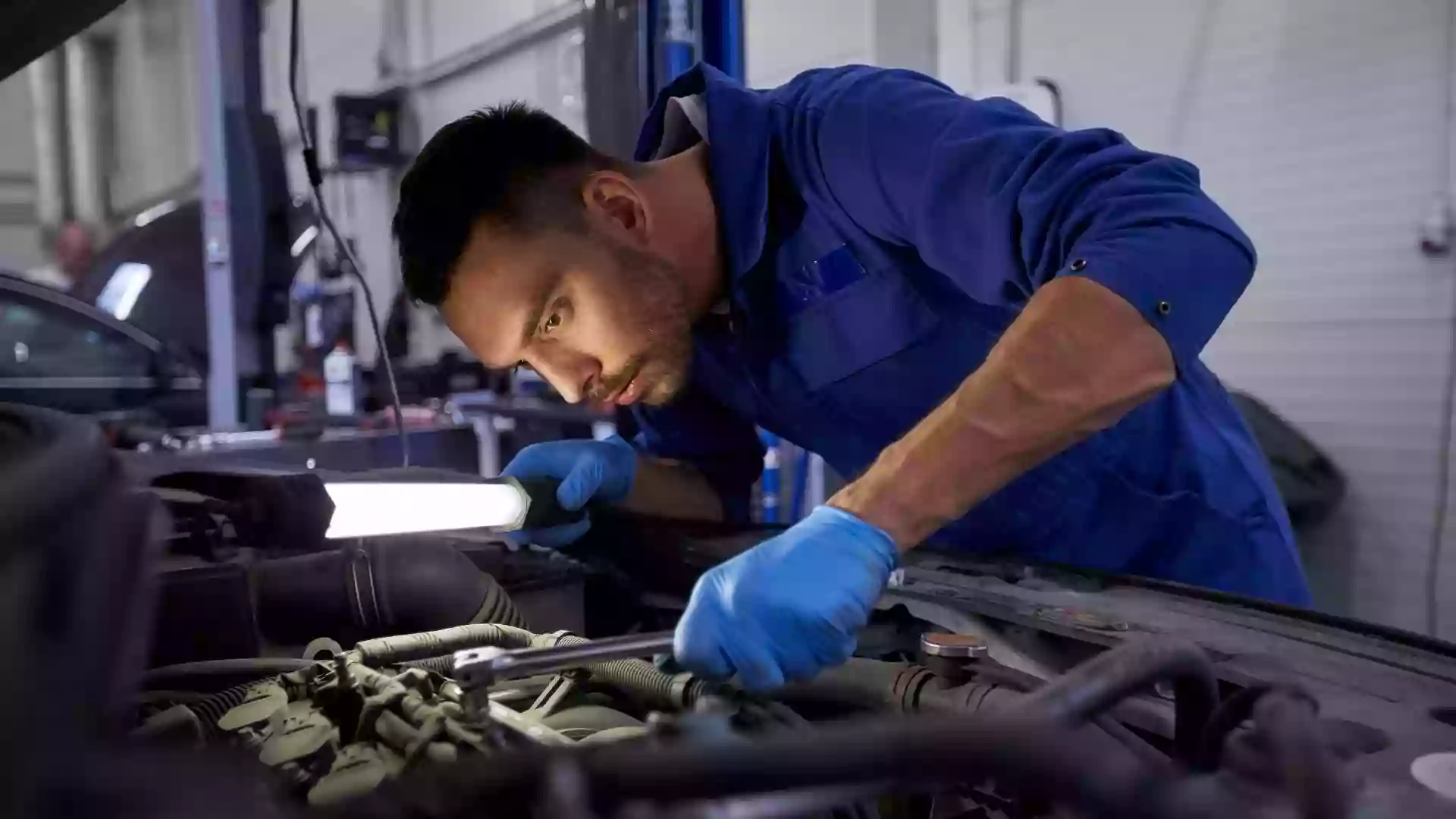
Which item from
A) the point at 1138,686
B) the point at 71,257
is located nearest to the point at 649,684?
the point at 1138,686

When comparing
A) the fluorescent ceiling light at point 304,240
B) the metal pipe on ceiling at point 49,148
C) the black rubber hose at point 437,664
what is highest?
the metal pipe on ceiling at point 49,148

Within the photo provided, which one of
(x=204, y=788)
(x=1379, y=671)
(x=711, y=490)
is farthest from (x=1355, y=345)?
(x=204, y=788)

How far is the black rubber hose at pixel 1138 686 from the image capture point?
522 millimetres

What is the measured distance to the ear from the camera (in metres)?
1.27

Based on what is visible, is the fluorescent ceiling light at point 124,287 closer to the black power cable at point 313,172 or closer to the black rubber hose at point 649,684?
the black power cable at point 313,172

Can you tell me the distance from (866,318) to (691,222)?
0.26m

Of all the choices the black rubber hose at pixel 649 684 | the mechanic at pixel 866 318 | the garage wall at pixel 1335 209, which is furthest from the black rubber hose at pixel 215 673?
the garage wall at pixel 1335 209

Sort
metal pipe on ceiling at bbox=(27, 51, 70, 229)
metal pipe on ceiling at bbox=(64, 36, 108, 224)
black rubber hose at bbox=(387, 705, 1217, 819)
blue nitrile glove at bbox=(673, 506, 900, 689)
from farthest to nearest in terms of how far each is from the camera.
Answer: metal pipe on ceiling at bbox=(64, 36, 108, 224) → metal pipe on ceiling at bbox=(27, 51, 70, 229) → blue nitrile glove at bbox=(673, 506, 900, 689) → black rubber hose at bbox=(387, 705, 1217, 819)

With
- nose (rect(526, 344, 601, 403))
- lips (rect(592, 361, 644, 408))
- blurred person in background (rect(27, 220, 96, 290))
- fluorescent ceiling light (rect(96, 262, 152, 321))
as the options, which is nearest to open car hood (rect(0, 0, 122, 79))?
nose (rect(526, 344, 601, 403))

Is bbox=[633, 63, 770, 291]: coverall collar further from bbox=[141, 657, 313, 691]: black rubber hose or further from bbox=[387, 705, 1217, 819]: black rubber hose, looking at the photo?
bbox=[387, 705, 1217, 819]: black rubber hose

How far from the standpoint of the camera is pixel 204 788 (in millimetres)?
411

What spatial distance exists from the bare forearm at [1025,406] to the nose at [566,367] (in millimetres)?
477

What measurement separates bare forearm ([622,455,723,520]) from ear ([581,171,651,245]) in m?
0.39

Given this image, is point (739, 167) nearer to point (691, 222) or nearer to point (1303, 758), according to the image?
point (691, 222)
